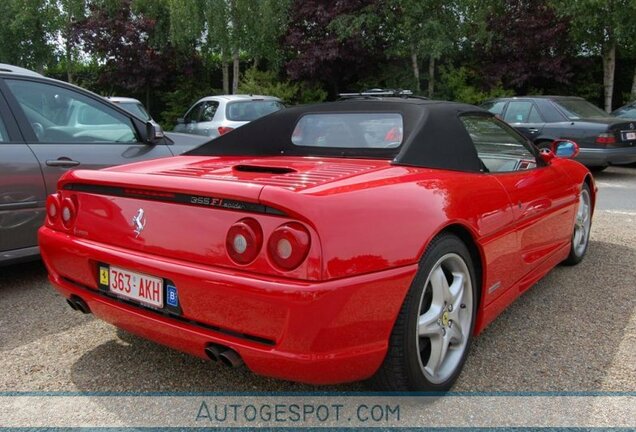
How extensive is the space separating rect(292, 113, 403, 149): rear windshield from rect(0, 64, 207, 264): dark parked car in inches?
66.0

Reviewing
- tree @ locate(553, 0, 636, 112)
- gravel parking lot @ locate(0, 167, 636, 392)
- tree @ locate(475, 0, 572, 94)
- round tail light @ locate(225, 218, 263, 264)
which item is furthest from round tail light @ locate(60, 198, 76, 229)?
tree @ locate(475, 0, 572, 94)

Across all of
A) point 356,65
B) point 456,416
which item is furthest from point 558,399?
point 356,65

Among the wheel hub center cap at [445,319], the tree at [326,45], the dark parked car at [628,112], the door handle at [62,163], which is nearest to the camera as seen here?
the wheel hub center cap at [445,319]

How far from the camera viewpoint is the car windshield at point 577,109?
963cm

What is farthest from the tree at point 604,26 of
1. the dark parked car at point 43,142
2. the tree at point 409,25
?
the dark parked car at point 43,142

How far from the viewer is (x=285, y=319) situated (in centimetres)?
196

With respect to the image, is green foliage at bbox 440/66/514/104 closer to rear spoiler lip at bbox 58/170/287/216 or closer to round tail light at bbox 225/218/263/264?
rear spoiler lip at bbox 58/170/287/216

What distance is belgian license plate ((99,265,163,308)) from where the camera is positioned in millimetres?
2297

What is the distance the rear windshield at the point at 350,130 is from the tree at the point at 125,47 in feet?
52.4

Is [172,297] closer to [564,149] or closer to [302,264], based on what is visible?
[302,264]

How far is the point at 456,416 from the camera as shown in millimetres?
2377

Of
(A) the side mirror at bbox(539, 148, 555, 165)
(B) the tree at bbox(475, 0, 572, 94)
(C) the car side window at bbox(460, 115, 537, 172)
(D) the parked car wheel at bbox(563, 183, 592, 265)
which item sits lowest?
Result: (D) the parked car wheel at bbox(563, 183, 592, 265)

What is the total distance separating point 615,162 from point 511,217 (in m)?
7.34

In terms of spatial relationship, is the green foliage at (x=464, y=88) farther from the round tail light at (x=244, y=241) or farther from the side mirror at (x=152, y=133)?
the round tail light at (x=244, y=241)
